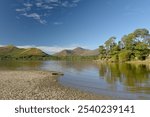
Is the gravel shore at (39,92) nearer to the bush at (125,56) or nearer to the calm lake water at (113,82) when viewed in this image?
the calm lake water at (113,82)

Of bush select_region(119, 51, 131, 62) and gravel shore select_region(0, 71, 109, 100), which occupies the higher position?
bush select_region(119, 51, 131, 62)

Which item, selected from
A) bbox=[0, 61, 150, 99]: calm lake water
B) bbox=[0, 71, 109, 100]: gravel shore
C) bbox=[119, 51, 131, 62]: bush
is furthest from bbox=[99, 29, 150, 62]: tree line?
bbox=[0, 71, 109, 100]: gravel shore

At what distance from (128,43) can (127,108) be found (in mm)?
116295

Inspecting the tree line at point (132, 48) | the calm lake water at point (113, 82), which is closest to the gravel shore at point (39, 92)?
the calm lake water at point (113, 82)

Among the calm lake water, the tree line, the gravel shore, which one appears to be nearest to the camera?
the gravel shore

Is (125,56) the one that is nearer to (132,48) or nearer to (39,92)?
(132,48)

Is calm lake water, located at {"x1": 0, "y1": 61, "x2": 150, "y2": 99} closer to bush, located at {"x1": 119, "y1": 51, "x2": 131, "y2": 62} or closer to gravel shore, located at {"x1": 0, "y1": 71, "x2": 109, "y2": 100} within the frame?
gravel shore, located at {"x1": 0, "y1": 71, "x2": 109, "y2": 100}

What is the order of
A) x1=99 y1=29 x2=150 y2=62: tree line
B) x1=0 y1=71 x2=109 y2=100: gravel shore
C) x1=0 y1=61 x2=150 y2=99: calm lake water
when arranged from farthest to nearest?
x1=99 y1=29 x2=150 y2=62: tree line
x1=0 y1=61 x2=150 y2=99: calm lake water
x1=0 y1=71 x2=109 y2=100: gravel shore

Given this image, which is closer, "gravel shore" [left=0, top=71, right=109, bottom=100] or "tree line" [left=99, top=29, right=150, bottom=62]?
"gravel shore" [left=0, top=71, right=109, bottom=100]

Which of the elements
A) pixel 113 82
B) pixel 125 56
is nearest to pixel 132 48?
pixel 125 56

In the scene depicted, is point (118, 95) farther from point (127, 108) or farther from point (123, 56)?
point (123, 56)

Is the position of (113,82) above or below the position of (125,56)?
below

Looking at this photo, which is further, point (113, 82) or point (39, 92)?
point (113, 82)

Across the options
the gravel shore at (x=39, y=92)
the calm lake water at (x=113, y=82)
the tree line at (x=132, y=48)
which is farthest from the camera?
the tree line at (x=132, y=48)
